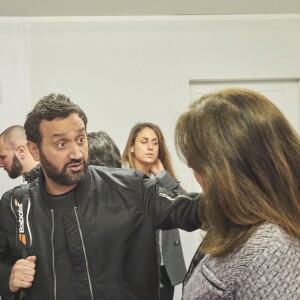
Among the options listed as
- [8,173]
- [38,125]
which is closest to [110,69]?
[8,173]

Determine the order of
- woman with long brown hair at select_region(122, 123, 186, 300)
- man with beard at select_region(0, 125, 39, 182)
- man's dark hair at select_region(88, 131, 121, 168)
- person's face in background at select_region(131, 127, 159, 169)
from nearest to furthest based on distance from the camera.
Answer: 1. man's dark hair at select_region(88, 131, 121, 168)
2. woman with long brown hair at select_region(122, 123, 186, 300)
3. man with beard at select_region(0, 125, 39, 182)
4. person's face in background at select_region(131, 127, 159, 169)

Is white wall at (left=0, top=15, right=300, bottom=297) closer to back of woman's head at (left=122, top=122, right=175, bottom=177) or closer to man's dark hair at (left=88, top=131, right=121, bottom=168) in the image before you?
back of woman's head at (left=122, top=122, right=175, bottom=177)

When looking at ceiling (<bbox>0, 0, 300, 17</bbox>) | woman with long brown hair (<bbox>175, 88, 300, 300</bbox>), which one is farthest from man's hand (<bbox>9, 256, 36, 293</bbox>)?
ceiling (<bbox>0, 0, 300, 17</bbox>)

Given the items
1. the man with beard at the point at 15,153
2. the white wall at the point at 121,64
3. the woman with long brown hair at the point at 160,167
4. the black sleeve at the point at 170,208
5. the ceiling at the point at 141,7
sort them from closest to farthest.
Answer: the black sleeve at the point at 170,208 → the woman with long brown hair at the point at 160,167 → the man with beard at the point at 15,153 → the ceiling at the point at 141,7 → the white wall at the point at 121,64

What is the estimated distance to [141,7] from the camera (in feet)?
11.6

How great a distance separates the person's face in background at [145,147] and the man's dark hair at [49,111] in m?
1.29

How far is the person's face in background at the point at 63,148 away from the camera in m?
1.55

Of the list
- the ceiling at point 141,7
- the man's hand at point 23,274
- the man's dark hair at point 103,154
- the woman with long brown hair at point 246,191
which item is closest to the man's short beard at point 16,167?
the man's dark hair at point 103,154

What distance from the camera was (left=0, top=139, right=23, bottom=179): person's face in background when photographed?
3074mm

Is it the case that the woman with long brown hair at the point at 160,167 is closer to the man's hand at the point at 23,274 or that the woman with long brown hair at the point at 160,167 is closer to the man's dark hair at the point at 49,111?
the man's dark hair at the point at 49,111

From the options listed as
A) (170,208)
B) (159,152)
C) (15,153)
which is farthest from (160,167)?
(170,208)

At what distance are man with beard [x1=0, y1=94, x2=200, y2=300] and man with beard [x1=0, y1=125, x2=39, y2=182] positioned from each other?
1.12 meters

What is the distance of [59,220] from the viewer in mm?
1491

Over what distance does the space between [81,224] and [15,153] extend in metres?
1.75
